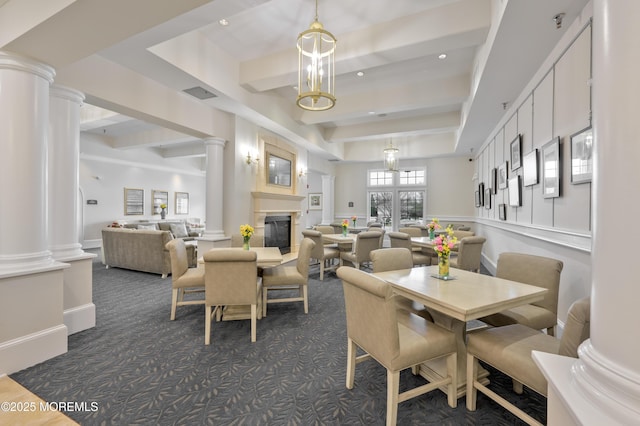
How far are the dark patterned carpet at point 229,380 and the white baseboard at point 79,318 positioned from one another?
133 millimetres

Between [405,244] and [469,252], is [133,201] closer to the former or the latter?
[405,244]

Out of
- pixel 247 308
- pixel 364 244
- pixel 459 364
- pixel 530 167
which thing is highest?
pixel 530 167

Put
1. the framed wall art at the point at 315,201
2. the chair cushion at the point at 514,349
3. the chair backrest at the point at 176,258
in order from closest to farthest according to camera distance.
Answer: the chair cushion at the point at 514,349 → the chair backrest at the point at 176,258 → the framed wall art at the point at 315,201

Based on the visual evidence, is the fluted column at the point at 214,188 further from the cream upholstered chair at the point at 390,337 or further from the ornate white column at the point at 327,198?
the ornate white column at the point at 327,198

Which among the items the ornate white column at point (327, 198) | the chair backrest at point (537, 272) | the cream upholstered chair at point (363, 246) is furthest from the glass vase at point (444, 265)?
the ornate white column at point (327, 198)

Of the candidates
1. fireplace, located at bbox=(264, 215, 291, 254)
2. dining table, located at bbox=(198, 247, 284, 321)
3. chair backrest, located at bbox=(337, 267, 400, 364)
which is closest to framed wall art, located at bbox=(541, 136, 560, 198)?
chair backrest, located at bbox=(337, 267, 400, 364)

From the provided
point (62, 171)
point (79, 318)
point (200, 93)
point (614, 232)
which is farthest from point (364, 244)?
point (614, 232)

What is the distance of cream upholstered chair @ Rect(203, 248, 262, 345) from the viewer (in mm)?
2824

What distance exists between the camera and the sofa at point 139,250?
18.5 feet

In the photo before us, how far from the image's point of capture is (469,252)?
429 cm

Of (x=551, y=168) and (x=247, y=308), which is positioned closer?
(x=551, y=168)

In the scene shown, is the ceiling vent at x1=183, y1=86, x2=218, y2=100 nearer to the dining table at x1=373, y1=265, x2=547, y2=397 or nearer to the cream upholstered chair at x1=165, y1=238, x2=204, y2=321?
the cream upholstered chair at x1=165, y1=238, x2=204, y2=321

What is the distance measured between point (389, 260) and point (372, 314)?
126 centimetres

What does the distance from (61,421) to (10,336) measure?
112cm
